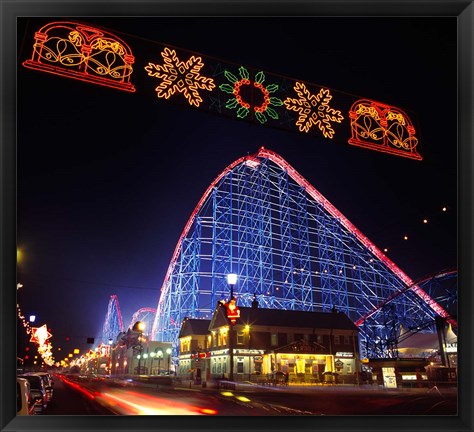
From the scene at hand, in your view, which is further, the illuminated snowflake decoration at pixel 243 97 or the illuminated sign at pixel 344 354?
the illuminated sign at pixel 344 354

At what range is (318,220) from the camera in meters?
38.8

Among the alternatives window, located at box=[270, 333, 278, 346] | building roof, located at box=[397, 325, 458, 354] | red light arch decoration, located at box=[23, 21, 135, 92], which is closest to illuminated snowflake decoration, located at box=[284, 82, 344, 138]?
red light arch decoration, located at box=[23, 21, 135, 92]

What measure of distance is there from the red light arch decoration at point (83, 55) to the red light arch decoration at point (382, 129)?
14.5 feet

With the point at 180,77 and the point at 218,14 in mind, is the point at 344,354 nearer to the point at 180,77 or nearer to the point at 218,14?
the point at 180,77

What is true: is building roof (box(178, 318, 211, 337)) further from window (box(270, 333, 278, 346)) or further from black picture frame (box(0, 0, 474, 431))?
black picture frame (box(0, 0, 474, 431))

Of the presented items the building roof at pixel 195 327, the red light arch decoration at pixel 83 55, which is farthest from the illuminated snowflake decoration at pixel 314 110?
the building roof at pixel 195 327

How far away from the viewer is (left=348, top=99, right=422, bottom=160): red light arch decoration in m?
9.26

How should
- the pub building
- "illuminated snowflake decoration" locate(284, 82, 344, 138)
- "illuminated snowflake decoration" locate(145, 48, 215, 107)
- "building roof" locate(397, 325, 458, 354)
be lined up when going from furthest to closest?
"building roof" locate(397, 325, 458, 354)
the pub building
"illuminated snowflake decoration" locate(284, 82, 344, 138)
"illuminated snowflake decoration" locate(145, 48, 215, 107)

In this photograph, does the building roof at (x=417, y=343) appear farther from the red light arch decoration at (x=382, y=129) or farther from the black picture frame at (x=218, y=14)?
the black picture frame at (x=218, y=14)

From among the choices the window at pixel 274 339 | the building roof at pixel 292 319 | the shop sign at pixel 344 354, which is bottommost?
the shop sign at pixel 344 354

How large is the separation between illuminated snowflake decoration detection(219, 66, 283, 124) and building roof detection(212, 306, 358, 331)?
26.8 metres

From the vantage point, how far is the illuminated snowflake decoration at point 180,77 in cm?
792

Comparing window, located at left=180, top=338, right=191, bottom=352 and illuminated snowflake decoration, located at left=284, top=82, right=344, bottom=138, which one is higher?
illuminated snowflake decoration, located at left=284, top=82, right=344, bottom=138

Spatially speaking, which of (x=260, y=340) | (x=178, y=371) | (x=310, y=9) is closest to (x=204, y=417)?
(x=310, y=9)
